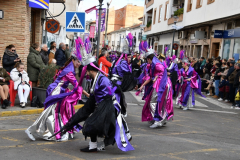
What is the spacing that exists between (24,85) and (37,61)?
116cm

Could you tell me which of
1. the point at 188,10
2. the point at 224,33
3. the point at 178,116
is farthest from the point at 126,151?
the point at 188,10

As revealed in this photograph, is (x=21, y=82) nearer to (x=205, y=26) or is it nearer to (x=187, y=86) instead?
(x=187, y=86)

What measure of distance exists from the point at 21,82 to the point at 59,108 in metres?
3.53

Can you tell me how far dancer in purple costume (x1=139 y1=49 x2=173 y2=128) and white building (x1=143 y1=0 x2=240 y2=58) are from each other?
1152cm

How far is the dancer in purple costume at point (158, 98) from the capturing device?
300 inches

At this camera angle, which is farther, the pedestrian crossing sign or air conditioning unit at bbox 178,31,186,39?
air conditioning unit at bbox 178,31,186,39

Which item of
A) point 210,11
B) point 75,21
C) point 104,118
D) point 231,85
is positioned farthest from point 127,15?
point 104,118

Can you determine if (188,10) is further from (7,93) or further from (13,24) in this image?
(7,93)

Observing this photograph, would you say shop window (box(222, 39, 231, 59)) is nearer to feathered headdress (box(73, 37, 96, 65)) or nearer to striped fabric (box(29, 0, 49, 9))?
striped fabric (box(29, 0, 49, 9))

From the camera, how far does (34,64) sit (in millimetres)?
9773

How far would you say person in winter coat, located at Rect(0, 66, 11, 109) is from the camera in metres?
8.66

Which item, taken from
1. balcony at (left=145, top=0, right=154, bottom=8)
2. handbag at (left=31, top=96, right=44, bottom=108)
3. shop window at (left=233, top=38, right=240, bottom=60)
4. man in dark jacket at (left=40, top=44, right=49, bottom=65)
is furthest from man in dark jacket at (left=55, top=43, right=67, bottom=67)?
balcony at (left=145, top=0, right=154, bottom=8)

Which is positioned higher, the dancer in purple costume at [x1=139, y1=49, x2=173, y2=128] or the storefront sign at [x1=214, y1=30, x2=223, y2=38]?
the storefront sign at [x1=214, y1=30, x2=223, y2=38]

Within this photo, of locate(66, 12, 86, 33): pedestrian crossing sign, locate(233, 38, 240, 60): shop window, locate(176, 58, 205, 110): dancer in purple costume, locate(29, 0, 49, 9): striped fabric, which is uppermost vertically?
locate(29, 0, 49, 9): striped fabric
